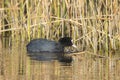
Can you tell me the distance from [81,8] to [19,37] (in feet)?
5.84

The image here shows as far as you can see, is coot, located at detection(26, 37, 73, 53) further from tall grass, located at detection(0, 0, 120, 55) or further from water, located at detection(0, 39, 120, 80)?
water, located at detection(0, 39, 120, 80)

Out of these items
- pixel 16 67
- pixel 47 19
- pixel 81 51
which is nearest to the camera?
pixel 16 67

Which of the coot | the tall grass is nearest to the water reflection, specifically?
the coot

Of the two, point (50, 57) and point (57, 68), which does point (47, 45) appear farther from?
point (57, 68)

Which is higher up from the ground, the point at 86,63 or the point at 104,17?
the point at 104,17

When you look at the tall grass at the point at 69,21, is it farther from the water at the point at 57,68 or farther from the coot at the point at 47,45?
the water at the point at 57,68

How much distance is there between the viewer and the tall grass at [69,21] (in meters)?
10.9

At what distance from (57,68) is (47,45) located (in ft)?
8.36

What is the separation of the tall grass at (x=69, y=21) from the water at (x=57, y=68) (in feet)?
2.03

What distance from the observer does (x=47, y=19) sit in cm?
1159

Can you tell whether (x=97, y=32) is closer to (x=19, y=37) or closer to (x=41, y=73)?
(x=19, y=37)

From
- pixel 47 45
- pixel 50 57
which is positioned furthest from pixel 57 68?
pixel 47 45

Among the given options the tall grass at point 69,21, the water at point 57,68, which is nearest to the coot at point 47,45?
the tall grass at point 69,21

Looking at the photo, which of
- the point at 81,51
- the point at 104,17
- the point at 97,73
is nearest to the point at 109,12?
the point at 104,17
